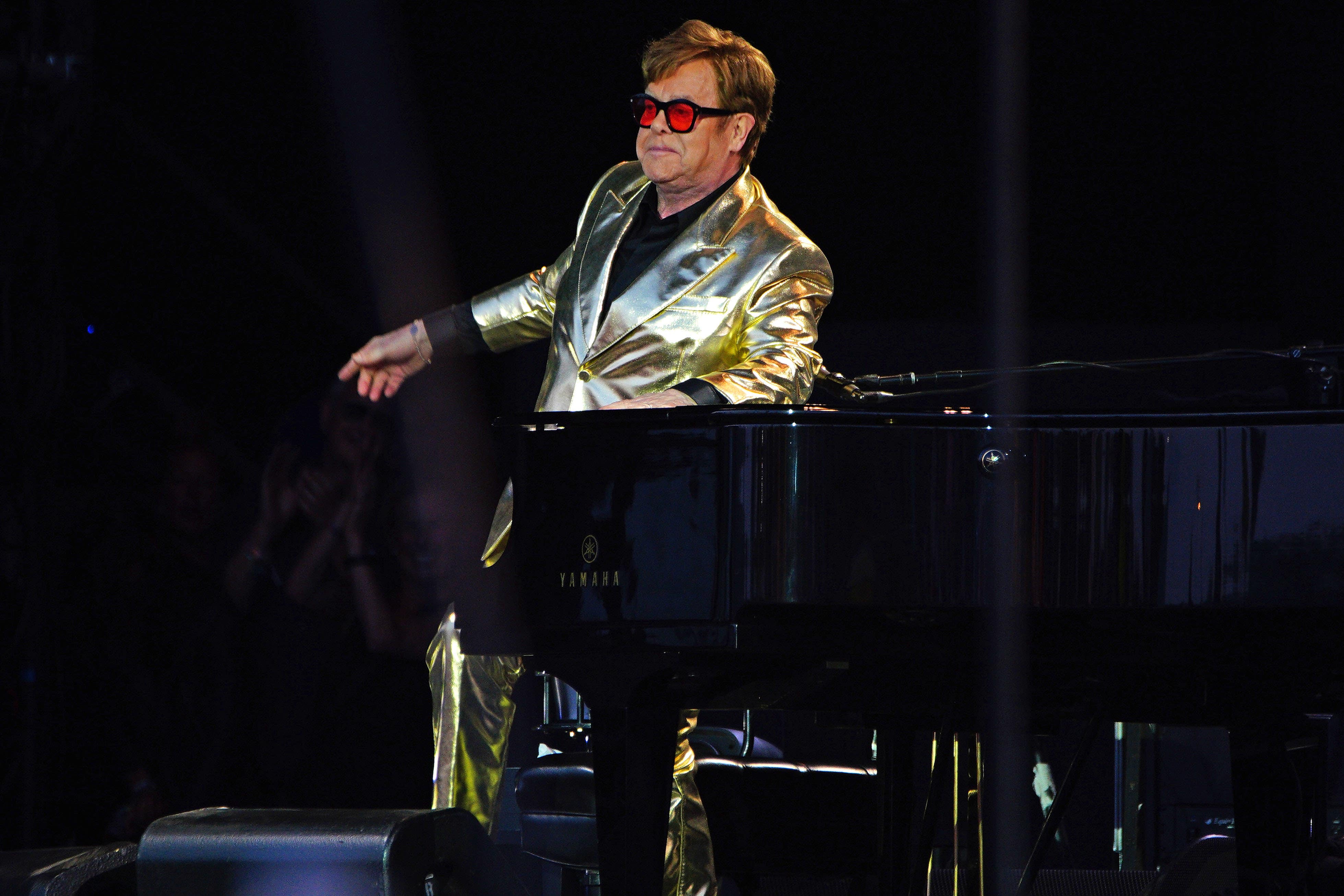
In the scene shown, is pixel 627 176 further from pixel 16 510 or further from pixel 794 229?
pixel 16 510

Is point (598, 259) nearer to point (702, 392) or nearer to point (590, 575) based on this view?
point (702, 392)

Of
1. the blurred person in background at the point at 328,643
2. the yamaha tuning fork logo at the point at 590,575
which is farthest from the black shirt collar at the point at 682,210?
the blurred person in background at the point at 328,643

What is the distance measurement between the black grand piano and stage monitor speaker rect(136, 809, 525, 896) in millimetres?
256

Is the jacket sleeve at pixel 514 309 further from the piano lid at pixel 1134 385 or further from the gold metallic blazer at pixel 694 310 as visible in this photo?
the piano lid at pixel 1134 385

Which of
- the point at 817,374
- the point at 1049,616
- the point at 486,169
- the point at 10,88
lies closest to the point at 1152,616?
the point at 1049,616

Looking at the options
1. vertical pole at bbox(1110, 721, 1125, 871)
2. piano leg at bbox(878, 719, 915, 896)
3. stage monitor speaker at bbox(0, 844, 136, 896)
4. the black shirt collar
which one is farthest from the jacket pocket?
vertical pole at bbox(1110, 721, 1125, 871)

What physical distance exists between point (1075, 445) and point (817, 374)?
558 millimetres

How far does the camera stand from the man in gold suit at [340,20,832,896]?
2402mm

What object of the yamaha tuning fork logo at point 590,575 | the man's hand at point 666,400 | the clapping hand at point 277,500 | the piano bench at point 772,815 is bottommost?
the piano bench at point 772,815

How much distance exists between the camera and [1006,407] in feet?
7.37

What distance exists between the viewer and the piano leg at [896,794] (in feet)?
8.80

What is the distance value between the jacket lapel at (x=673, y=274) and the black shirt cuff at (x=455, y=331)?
1.04ft

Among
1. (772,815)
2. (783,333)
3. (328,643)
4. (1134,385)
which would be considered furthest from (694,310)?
(1134,385)

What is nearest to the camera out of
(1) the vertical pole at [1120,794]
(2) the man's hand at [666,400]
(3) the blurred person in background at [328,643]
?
(2) the man's hand at [666,400]
